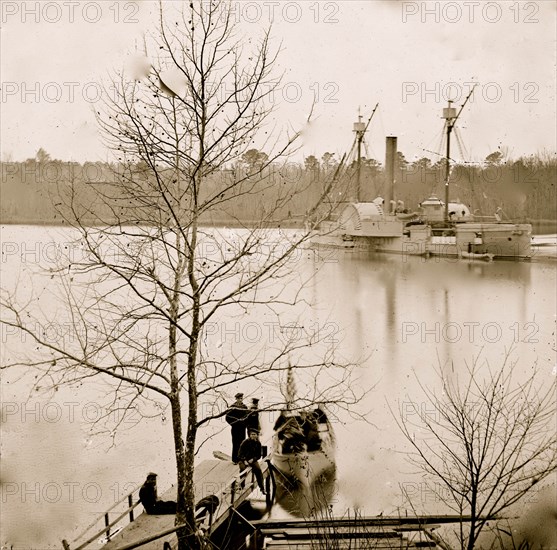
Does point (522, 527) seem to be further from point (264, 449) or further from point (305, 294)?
point (305, 294)

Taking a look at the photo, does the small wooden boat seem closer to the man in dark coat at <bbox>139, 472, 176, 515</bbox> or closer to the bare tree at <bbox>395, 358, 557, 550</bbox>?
Result: the bare tree at <bbox>395, 358, 557, 550</bbox>

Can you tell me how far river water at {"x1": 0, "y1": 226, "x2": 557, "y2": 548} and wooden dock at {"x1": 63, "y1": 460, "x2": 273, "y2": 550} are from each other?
4.63 ft

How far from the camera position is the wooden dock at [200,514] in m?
8.41

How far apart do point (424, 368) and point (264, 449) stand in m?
14.1

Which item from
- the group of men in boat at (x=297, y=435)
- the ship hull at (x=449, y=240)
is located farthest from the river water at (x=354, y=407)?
the ship hull at (x=449, y=240)

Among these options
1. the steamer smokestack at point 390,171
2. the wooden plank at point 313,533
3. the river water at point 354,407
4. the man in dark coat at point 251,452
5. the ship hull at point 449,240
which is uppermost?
the steamer smokestack at point 390,171

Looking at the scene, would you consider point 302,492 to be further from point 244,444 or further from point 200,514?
point 200,514

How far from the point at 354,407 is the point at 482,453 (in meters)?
12.9

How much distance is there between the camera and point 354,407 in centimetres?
2105

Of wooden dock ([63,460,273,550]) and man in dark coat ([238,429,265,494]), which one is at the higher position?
man in dark coat ([238,429,265,494])

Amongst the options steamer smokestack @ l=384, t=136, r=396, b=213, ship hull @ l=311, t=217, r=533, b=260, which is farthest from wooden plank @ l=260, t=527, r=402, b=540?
steamer smokestack @ l=384, t=136, r=396, b=213

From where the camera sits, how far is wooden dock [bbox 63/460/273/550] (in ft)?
27.6

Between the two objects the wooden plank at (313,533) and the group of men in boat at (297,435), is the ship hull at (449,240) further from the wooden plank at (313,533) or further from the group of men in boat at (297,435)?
the wooden plank at (313,533)

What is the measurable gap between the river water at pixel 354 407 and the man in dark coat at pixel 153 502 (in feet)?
3.95
